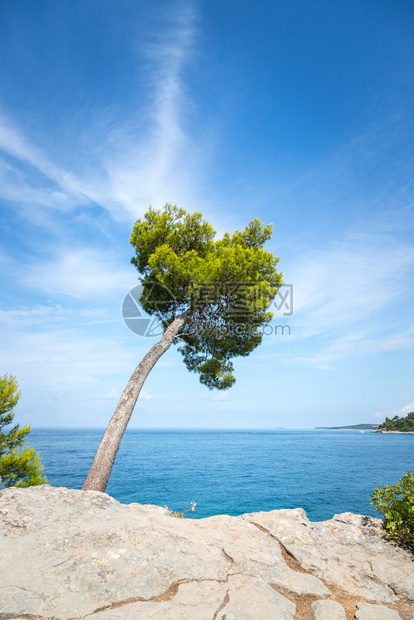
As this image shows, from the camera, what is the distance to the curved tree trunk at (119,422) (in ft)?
26.3

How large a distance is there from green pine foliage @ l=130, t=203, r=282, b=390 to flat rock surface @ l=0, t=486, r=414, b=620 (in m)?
7.42

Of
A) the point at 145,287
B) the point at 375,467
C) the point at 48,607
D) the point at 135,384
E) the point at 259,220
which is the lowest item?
the point at 375,467

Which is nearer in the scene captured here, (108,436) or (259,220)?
(108,436)

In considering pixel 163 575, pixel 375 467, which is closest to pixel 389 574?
pixel 163 575

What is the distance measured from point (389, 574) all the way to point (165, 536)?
325cm

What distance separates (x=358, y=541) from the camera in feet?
17.4

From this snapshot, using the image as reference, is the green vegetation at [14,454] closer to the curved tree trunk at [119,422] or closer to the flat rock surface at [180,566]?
the curved tree trunk at [119,422]

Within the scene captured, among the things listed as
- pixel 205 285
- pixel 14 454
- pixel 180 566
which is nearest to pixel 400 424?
pixel 205 285

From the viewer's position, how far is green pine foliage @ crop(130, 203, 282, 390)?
11539 mm

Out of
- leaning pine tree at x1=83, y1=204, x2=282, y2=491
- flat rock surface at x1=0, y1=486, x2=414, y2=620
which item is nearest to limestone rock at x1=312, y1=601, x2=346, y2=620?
flat rock surface at x1=0, y1=486, x2=414, y2=620

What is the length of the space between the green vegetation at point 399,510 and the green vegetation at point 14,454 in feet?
35.2

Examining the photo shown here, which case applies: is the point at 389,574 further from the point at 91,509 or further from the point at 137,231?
the point at 137,231

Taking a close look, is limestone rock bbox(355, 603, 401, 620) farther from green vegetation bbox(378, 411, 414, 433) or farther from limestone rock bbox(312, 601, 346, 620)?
green vegetation bbox(378, 411, 414, 433)

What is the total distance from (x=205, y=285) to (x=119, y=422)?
5563 mm
